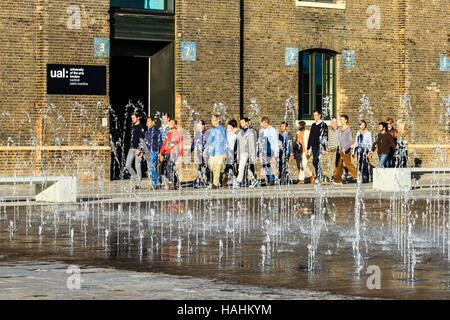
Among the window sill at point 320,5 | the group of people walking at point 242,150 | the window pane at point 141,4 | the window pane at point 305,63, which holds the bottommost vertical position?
the group of people walking at point 242,150

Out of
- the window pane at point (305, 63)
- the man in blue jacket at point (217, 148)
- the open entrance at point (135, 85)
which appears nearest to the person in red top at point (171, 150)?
the man in blue jacket at point (217, 148)

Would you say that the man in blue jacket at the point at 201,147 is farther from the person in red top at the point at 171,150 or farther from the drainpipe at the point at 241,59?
the drainpipe at the point at 241,59

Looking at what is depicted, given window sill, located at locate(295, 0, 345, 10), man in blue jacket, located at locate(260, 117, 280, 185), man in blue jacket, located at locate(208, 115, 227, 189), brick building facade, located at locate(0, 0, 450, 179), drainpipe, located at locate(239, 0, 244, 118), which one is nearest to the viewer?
man in blue jacket, located at locate(208, 115, 227, 189)

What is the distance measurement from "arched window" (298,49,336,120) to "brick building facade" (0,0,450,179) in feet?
0.14

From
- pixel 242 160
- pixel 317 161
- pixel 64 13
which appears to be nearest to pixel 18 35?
pixel 64 13

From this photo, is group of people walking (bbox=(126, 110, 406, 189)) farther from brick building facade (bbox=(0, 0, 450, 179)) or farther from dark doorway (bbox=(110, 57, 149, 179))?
dark doorway (bbox=(110, 57, 149, 179))

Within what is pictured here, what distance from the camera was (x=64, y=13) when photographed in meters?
24.0

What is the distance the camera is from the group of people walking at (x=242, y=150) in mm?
21719

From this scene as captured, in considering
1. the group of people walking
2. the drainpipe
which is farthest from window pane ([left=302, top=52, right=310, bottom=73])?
the group of people walking

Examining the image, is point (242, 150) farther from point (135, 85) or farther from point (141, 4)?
point (141, 4)

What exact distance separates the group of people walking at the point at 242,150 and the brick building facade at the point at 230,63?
7.68 ft

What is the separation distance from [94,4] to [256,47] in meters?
5.18

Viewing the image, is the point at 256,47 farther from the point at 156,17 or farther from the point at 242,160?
the point at 242,160

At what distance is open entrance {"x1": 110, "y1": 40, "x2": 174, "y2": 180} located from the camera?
2594cm
